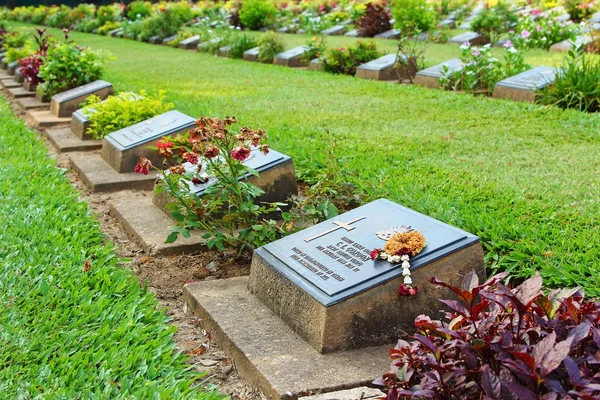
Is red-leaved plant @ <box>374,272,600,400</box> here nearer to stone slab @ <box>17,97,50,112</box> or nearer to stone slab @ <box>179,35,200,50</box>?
stone slab @ <box>17,97,50,112</box>

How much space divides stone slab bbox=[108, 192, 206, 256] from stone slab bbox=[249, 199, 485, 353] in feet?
2.78

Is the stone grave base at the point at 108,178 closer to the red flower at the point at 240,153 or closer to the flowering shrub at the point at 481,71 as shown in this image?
the red flower at the point at 240,153

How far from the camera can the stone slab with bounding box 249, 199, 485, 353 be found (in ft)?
8.93

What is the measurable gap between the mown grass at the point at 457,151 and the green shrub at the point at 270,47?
3071 mm

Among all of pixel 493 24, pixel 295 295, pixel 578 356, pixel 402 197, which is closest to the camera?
pixel 578 356

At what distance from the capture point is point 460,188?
4.26 m

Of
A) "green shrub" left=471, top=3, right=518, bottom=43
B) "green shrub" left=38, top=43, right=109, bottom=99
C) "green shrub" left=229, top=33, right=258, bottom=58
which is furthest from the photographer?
A: "green shrub" left=471, top=3, right=518, bottom=43

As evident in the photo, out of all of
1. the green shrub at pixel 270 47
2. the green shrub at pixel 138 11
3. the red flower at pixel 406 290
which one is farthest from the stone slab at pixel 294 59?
the green shrub at pixel 138 11

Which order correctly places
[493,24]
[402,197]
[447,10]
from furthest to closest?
1. [447,10]
2. [493,24]
3. [402,197]

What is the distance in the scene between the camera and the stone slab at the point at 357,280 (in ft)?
8.93

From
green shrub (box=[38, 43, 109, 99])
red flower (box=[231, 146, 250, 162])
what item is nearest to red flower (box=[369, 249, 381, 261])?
red flower (box=[231, 146, 250, 162])

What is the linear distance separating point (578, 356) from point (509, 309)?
22 cm

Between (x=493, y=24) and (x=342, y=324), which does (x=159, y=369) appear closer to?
(x=342, y=324)

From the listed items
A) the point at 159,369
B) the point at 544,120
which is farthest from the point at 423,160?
the point at 159,369
